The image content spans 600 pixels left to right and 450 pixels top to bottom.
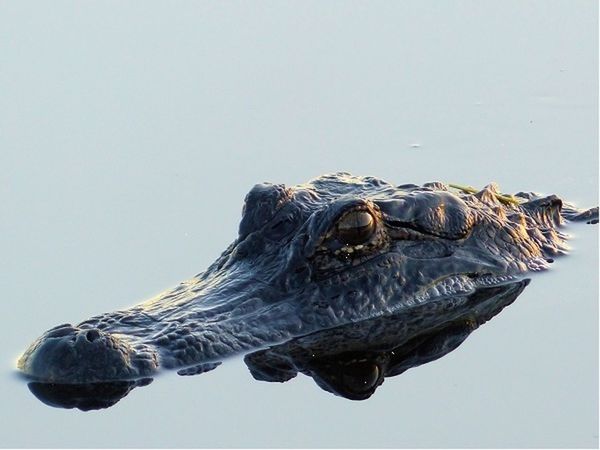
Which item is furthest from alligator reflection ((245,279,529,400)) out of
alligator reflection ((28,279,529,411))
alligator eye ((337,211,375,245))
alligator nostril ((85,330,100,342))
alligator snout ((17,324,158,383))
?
alligator nostril ((85,330,100,342))

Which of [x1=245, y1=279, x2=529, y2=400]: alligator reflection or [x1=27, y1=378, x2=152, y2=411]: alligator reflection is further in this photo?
[x1=245, y1=279, x2=529, y2=400]: alligator reflection

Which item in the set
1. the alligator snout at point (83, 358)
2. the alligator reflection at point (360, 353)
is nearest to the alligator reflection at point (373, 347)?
the alligator reflection at point (360, 353)

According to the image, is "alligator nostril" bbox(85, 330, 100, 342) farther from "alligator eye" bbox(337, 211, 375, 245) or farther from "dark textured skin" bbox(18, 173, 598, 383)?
"alligator eye" bbox(337, 211, 375, 245)

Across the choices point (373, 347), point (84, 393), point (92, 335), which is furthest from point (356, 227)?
point (84, 393)

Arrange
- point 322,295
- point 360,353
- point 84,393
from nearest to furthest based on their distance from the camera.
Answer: point 84,393, point 360,353, point 322,295

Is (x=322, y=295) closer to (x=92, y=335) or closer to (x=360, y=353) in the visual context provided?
(x=360, y=353)

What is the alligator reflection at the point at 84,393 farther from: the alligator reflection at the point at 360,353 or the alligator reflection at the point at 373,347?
the alligator reflection at the point at 373,347
